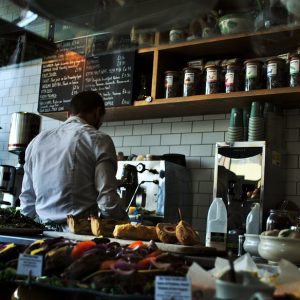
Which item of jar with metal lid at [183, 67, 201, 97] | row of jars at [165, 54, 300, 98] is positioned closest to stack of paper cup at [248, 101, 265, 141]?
row of jars at [165, 54, 300, 98]

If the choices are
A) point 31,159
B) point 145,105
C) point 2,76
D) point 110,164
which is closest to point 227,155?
point 145,105

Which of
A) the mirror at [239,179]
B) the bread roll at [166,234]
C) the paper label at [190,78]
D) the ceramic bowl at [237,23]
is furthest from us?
the paper label at [190,78]

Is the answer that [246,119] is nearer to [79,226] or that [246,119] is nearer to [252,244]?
[79,226]

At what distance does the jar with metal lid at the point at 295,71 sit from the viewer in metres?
3.56

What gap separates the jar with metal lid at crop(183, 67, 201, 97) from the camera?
13.3 ft

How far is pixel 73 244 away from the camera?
1284 mm

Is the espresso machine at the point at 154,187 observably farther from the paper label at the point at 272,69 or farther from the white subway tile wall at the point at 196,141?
the paper label at the point at 272,69

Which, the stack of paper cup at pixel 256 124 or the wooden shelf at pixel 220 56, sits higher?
the wooden shelf at pixel 220 56

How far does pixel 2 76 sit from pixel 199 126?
9.36ft

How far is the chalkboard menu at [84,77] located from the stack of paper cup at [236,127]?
→ 3.19ft

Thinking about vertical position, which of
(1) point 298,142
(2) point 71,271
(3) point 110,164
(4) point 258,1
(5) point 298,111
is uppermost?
(4) point 258,1

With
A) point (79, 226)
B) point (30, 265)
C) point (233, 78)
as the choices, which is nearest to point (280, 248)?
point (30, 265)

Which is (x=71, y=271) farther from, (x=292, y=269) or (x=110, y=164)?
(x=110, y=164)

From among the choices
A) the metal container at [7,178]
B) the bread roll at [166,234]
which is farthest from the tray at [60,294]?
the metal container at [7,178]
